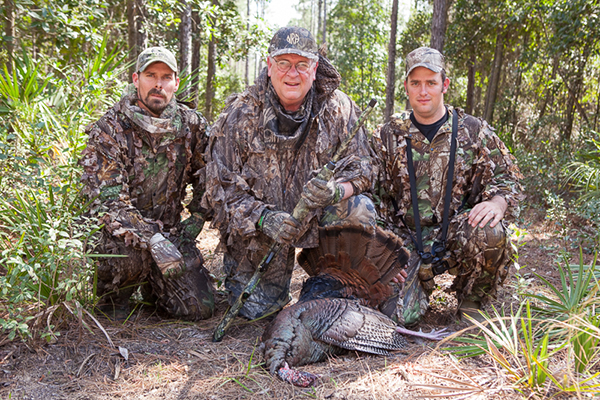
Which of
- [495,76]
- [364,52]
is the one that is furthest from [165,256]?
[364,52]

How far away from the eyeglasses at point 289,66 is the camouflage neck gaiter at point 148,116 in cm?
105

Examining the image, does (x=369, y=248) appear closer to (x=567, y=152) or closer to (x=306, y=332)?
(x=306, y=332)

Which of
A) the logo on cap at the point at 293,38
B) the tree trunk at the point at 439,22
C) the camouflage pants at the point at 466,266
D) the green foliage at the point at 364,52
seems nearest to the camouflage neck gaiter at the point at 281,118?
the logo on cap at the point at 293,38

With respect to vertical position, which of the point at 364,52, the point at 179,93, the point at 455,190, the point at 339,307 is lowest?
the point at 339,307

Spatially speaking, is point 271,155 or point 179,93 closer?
point 271,155

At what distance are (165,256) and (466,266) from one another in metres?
2.42

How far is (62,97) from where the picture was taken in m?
5.76

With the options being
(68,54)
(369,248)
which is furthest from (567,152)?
(68,54)

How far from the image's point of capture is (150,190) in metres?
4.11

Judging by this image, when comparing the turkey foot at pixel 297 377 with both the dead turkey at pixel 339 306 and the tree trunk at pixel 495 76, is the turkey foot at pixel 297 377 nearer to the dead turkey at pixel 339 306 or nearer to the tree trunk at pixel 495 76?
the dead turkey at pixel 339 306

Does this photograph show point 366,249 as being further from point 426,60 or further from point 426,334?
point 426,60

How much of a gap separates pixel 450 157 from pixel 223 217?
197 centimetres

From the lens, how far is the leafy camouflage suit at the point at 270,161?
3.80 m

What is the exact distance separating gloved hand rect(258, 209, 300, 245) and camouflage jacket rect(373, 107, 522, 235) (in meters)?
1.07
